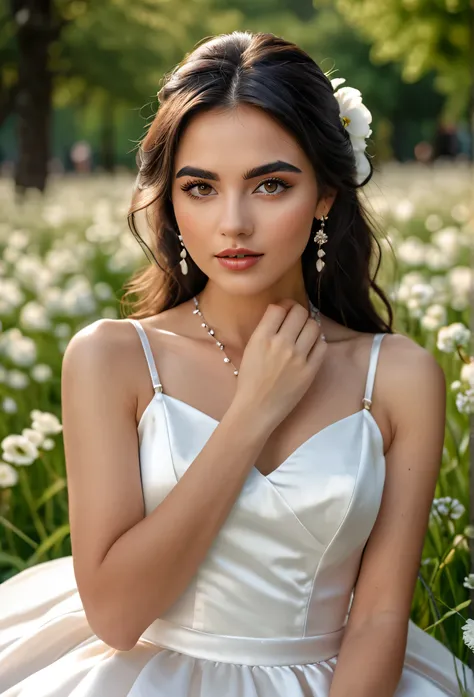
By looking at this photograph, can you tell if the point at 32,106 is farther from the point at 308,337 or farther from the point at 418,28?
the point at 308,337

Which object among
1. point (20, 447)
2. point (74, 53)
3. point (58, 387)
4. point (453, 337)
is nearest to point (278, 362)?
point (453, 337)

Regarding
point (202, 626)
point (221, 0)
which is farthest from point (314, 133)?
point (221, 0)

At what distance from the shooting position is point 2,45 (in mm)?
22047

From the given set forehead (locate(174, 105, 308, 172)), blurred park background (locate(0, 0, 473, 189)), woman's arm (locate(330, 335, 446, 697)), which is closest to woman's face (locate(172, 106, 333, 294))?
forehead (locate(174, 105, 308, 172))

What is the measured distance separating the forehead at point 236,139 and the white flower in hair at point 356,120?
316mm

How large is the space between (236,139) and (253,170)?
3.3 inches

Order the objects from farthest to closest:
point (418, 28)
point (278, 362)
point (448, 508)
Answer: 1. point (418, 28)
2. point (448, 508)
3. point (278, 362)

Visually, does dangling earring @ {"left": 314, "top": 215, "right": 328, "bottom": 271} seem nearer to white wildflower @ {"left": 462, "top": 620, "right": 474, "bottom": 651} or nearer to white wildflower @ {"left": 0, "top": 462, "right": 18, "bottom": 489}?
white wildflower @ {"left": 462, "top": 620, "right": 474, "bottom": 651}

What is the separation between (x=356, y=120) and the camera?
2.69 meters

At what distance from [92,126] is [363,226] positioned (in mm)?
56606

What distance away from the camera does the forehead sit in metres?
2.37

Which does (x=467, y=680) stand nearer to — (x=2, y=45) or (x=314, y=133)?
(x=314, y=133)

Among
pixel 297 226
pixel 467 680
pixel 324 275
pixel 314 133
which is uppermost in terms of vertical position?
pixel 314 133

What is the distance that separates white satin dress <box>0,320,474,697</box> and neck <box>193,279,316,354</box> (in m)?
0.22
